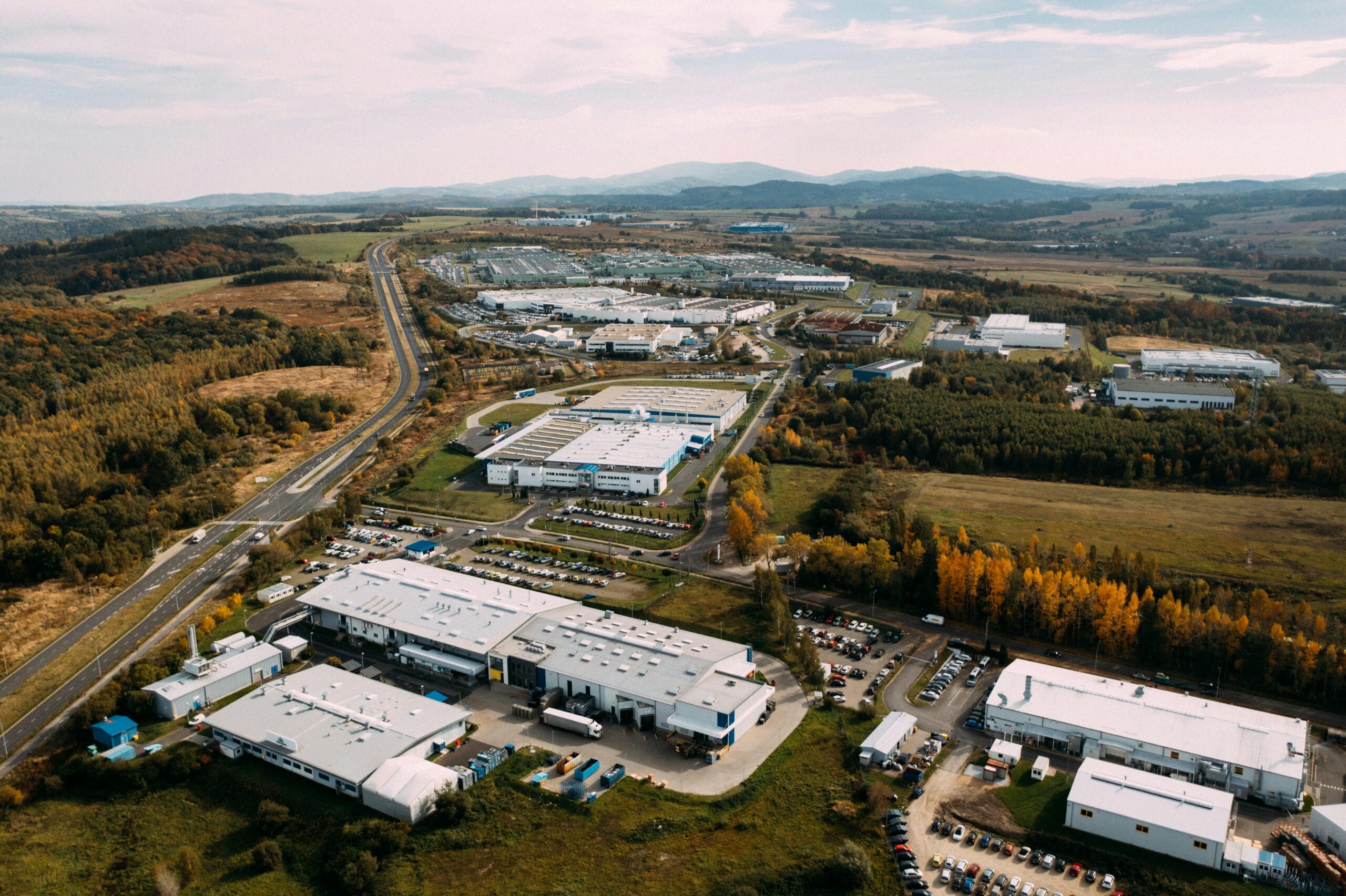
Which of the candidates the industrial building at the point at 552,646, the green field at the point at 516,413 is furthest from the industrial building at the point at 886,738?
the green field at the point at 516,413

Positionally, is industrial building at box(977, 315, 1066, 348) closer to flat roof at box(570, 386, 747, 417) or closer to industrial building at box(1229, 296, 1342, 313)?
industrial building at box(1229, 296, 1342, 313)

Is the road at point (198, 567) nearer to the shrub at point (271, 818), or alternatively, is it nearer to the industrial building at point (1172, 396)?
the shrub at point (271, 818)

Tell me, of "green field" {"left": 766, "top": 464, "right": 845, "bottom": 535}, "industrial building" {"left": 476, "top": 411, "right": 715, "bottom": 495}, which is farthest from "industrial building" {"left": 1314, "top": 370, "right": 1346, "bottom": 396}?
"industrial building" {"left": 476, "top": 411, "right": 715, "bottom": 495}

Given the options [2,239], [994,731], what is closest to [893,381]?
[994,731]

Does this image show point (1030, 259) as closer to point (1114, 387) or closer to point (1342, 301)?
point (1342, 301)

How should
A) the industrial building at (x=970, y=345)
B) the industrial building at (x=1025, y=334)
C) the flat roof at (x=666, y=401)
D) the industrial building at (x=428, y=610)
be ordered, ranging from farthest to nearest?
the industrial building at (x=1025, y=334) < the industrial building at (x=970, y=345) < the flat roof at (x=666, y=401) < the industrial building at (x=428, y=610)
